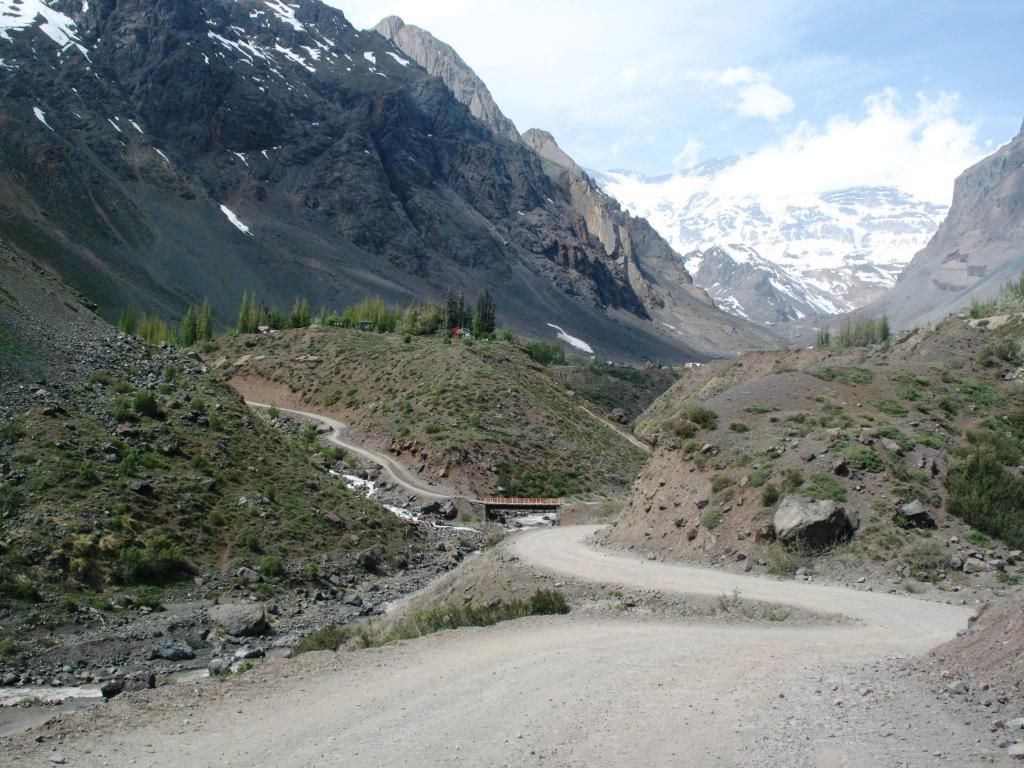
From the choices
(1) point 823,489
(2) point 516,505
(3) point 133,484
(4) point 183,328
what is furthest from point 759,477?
(4) point 183,328

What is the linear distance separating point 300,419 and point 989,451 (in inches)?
2230

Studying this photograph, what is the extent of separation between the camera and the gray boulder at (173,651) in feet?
70.2

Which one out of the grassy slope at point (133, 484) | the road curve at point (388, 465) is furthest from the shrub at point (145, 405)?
the road curve at point (388, 465)

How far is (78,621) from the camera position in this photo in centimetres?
2225

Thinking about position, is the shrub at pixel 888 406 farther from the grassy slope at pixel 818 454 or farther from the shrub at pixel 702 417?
the shrub at pixel 702 417

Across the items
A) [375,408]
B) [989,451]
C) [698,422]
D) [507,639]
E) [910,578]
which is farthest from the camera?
[375,408]

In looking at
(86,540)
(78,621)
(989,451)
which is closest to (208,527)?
(86,540)

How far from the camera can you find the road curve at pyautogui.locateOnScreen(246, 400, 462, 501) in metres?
54.8

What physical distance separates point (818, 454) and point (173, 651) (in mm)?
20755

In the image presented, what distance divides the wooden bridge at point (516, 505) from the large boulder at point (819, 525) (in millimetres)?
29358

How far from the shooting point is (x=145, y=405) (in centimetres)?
3244

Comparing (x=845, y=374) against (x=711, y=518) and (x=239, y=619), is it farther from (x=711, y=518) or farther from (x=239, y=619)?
(x=239, y=619)

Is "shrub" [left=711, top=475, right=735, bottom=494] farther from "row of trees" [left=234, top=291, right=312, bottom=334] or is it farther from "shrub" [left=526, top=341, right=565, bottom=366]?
"shrub" [left=526, top=341, right=565, bottom=366]

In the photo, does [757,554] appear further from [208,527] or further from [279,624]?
[208,527]
